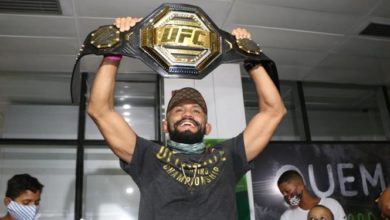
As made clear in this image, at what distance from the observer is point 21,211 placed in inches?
88.4

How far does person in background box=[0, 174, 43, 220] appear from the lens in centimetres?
224

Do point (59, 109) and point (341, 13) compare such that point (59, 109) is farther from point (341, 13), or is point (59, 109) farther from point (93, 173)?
point (341, 13)

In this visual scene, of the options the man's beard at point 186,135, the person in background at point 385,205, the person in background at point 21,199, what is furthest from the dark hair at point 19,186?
the person in background at point 385,205

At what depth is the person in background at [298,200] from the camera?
3303 mm

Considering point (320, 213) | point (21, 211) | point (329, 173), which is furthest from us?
point (329, 173)

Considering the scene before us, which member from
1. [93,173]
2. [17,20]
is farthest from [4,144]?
[17,20]

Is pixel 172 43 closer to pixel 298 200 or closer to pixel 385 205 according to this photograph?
pixel 385 205

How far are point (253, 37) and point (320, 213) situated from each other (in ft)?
5.47

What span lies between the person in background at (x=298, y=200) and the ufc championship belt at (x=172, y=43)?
2242 millimetres

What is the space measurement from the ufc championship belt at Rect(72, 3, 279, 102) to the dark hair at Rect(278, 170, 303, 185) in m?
2.21

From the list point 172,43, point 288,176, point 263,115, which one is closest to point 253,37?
point 288,176

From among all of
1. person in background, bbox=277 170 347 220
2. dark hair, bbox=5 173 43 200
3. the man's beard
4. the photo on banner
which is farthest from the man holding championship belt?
person in background, bbox=277 170 347 220

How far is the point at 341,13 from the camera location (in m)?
2.77

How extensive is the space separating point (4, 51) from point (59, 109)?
0.73 metres
